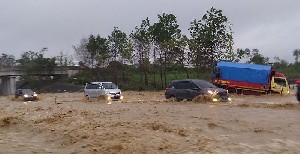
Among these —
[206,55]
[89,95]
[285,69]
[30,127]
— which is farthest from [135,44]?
[30,127]

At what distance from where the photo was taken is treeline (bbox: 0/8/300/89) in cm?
4866

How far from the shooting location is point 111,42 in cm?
6544

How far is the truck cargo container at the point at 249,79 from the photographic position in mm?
33875

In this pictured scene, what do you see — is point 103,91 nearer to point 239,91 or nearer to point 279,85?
point 239,91

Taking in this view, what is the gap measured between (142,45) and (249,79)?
83.6 feet

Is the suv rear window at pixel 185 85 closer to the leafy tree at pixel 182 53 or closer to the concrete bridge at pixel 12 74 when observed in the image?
the leafy tree at pixel 182 53

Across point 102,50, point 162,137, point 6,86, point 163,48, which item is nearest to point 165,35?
point 163,48

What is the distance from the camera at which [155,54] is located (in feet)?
186

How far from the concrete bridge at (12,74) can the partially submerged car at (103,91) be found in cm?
4621

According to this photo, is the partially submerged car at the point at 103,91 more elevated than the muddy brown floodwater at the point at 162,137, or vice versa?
the partially submerged car at the point at 103,91

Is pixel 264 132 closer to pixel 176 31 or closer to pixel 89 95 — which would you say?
pixel 89 95

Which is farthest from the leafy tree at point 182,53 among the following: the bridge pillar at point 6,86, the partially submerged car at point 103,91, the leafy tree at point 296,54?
the leafy tree at point 296,54

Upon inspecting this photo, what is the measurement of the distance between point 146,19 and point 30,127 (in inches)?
1761

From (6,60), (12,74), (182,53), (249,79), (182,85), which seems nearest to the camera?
(182,85)
